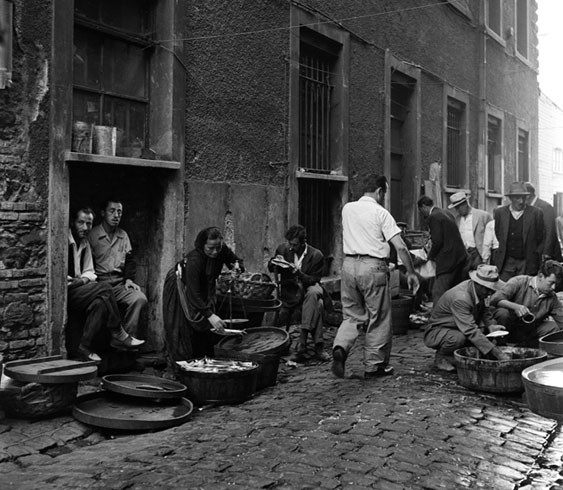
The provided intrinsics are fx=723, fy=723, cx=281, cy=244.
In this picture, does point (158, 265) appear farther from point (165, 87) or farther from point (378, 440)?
point (378, 440)

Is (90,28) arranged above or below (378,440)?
above

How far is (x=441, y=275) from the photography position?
9234 millimetres

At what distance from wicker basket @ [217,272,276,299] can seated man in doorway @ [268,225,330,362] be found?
68 cm

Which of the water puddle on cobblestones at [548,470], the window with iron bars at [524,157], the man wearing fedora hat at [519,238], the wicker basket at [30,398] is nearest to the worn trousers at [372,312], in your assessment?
the water puddle on cobblestones at [548,470]

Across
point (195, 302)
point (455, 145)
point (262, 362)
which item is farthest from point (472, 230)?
point (455, 145)

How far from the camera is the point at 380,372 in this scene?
7.20 m

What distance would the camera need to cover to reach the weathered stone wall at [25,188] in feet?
19.7

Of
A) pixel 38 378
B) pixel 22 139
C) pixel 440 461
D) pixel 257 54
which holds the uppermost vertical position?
pixel 257 54

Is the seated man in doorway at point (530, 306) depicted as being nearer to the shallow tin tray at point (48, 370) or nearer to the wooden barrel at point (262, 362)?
the wooden barrel at point (262, 362)

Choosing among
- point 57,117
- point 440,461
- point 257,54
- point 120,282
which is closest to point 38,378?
point 120,282

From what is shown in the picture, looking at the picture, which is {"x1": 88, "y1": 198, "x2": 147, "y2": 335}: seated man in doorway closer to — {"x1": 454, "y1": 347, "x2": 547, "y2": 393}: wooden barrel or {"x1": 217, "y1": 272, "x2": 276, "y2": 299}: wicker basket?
{"x1": 217, "y1": 272, "x2": 276, "y2": 299}: wicker basket

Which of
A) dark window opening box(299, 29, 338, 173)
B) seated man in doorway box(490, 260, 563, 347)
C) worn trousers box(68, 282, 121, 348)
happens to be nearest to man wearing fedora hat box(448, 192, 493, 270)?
dark window opening box(299, 29, 338, 173)

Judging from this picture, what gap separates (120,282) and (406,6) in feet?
27.9

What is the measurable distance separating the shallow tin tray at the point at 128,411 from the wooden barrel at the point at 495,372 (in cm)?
251
